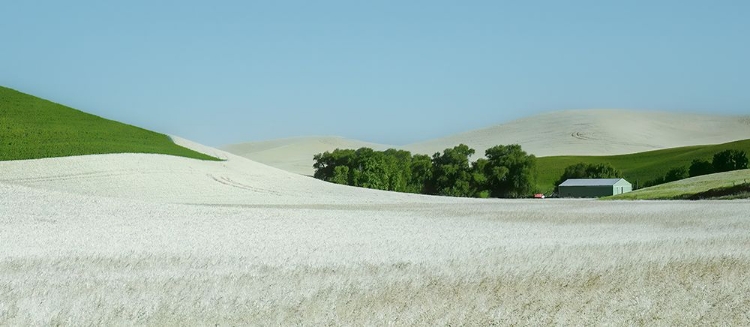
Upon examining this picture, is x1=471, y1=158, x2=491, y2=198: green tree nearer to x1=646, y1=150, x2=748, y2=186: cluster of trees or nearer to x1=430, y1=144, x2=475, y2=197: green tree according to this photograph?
x1=430, y1=144, x2=475, y2=197: green tree

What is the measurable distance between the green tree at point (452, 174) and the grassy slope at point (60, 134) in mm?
39421

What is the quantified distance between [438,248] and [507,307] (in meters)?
6.30

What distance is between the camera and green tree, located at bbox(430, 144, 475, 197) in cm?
10144

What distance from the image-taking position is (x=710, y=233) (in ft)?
63.9

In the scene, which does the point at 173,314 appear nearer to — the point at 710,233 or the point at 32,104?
the point at 710,233

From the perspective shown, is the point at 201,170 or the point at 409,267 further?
the point at 201,170

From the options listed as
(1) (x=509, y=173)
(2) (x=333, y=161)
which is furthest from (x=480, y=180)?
(2) (x=333, y=161)

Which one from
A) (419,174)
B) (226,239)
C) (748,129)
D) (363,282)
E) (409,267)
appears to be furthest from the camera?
(748,129)

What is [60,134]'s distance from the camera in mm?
58250

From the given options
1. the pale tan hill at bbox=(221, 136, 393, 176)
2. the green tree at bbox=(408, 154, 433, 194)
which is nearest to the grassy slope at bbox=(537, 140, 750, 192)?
the green tree at bbox=(408, 154, 433, 194)

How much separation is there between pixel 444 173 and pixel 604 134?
78196 millimetres

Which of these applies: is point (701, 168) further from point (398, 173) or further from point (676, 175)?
point (398, 173)

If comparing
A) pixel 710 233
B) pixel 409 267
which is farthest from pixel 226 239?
pixel 710 233

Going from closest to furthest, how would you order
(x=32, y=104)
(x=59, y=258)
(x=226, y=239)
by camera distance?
1. (x=59, y=258)
2. (x=226, y=239)
3. (x=32, y=104)
